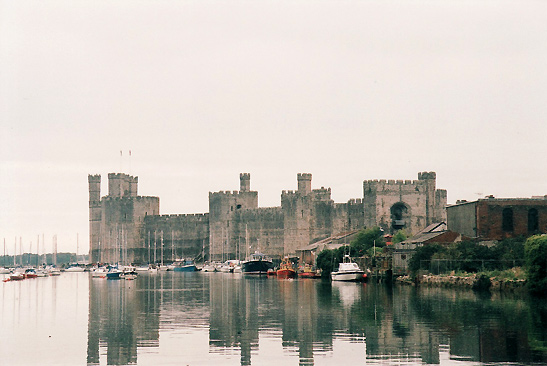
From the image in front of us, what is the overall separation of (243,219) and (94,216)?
2052cm

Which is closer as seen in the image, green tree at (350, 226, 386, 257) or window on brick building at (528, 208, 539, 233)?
window on brick building at (528, 208, 539, 233)

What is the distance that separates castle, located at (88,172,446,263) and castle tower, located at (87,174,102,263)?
105 millimetres

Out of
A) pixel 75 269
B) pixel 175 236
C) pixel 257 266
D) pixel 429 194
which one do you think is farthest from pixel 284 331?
pixel 75 269

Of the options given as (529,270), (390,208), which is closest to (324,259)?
(390,208)

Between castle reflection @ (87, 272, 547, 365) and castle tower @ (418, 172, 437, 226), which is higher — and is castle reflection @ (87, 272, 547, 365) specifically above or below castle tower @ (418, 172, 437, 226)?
below

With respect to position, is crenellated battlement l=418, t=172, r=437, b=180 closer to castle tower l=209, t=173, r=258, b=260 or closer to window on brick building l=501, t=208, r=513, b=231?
castle tower l=209, t=173, r=258, b=260

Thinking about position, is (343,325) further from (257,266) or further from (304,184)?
(304,184)

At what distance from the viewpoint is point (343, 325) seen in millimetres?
23266

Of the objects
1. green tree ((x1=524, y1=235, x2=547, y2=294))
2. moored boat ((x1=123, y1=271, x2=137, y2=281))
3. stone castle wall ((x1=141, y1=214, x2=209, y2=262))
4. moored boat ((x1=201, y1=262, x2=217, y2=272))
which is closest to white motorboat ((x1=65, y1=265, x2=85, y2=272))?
stone castle wall ((x1=141, y1=214, x2=209, y2=262))

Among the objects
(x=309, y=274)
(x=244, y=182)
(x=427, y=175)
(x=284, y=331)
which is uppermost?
(x=244, y=182)

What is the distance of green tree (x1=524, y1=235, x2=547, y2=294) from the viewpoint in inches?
1214

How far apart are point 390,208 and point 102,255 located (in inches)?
1465

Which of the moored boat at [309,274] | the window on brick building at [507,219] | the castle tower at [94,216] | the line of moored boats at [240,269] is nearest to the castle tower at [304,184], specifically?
the line of moored boats at [240,269]

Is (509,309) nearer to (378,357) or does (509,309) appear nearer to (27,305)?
(378,357)
